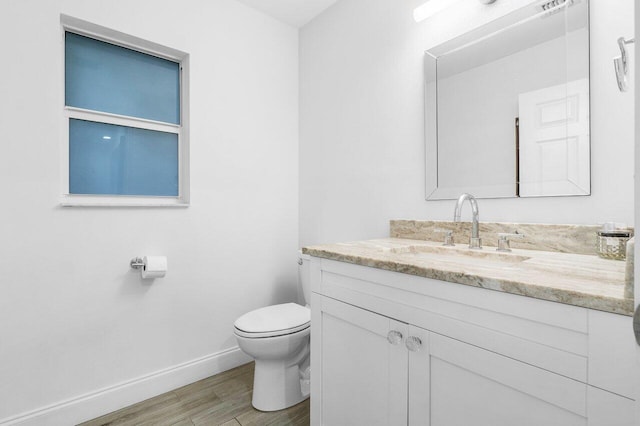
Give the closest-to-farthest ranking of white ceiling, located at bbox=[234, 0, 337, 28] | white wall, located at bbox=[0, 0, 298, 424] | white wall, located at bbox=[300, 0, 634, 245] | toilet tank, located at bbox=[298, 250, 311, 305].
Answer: white wall, located at bbox=[300, 0, 634, 245] < white wall, located at bbox=[0, 0, 298, 424] < toilet tank, located at bbox=[298, 250, 311, 305] < white ceiling, located at bbox=[234, 0, 337, 28]

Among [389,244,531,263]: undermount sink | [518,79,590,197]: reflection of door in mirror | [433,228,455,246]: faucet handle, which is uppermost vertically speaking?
[518,79,590,197]: reflection of door in mirror

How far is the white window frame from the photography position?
5.42ft

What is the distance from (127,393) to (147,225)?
92cm

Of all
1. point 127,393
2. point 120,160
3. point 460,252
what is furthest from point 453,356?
point 120,160

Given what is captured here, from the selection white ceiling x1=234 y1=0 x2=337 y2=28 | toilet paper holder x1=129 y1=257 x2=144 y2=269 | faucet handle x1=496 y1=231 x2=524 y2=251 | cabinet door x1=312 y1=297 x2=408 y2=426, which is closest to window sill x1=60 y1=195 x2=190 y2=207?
toilet paper holder x1=129 y1=257 x2=144 y2=269

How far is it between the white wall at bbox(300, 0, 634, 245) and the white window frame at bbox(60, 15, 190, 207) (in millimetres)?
861

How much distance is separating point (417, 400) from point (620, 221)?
94 centimetres

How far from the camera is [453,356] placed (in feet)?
2.93

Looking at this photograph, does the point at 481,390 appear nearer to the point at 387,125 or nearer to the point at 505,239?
the point at 505,239

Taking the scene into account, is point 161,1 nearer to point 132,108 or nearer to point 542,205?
point 132,108

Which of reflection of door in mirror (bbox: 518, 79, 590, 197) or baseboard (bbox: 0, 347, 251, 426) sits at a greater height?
reflection of door in mirror (bbox: 518, 79, 590, 197)

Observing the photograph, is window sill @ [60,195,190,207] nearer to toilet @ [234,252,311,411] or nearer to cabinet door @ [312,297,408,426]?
toilet @ [234,252,311,411]

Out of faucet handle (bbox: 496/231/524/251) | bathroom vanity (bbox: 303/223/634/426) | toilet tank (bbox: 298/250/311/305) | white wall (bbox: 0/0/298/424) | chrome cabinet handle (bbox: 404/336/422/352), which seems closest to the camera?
bathroom vanity (bbox: 303/223/634/426)

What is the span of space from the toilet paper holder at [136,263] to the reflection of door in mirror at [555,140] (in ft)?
6.32
